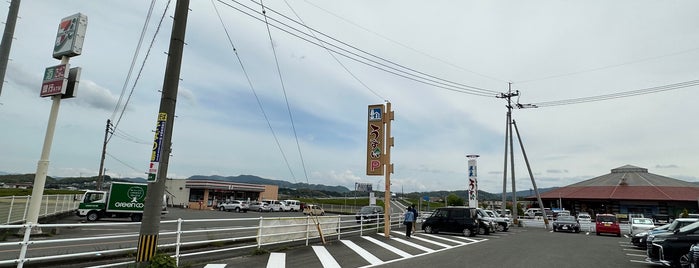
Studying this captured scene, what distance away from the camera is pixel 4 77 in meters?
9.69

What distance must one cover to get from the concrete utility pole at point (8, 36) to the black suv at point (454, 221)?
19045 millimetres

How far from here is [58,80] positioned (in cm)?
1165

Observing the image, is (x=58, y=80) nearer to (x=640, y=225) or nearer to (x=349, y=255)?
(x=349, y=255)

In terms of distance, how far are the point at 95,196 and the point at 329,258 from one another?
21.2m

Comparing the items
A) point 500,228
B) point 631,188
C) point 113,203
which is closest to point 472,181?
point 500,228

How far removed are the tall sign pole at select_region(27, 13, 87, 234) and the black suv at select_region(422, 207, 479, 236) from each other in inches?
685

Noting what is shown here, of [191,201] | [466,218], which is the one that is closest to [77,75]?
[466,218]

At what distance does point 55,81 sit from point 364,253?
429 inches

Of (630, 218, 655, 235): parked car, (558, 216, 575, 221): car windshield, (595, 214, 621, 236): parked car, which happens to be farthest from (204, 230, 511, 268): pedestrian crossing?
(558, 216, 575, 221): car windshield

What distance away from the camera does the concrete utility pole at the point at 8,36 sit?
A: 963 centimetres

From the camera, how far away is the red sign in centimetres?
1156

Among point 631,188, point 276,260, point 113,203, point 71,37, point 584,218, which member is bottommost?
point 276,260

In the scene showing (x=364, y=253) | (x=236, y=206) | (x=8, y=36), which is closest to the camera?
(x=8, y=36)

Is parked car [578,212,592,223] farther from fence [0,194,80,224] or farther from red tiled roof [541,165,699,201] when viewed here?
fence [0,194,80,224]
